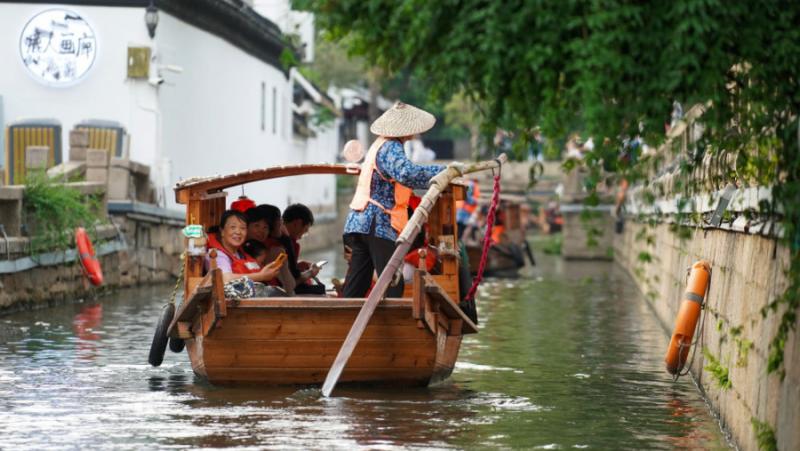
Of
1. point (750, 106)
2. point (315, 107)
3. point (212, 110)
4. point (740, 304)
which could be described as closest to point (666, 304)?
point (740, 304)

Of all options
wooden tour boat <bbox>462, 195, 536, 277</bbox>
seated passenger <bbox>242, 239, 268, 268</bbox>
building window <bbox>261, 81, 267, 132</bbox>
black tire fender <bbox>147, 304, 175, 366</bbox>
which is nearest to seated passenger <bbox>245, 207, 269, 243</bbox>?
seated passenger <bbox>242, 239, 268, 268</bbox>

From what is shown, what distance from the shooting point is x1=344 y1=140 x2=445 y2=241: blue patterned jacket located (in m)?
11.9

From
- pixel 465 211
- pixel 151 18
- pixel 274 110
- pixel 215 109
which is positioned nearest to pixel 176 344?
pixel 151 18

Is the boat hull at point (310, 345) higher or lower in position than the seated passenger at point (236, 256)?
lower

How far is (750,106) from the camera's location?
8.45 m

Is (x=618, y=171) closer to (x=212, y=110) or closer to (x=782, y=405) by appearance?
(x=782, y=405)

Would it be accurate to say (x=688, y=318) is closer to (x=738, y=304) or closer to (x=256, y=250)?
(x=738, y=304)

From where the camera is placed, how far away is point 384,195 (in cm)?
1225

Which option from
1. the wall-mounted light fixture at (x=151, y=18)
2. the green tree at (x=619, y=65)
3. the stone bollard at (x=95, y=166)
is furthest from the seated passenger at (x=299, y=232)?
the wall-mounted light fixture at (x=151, y=18)

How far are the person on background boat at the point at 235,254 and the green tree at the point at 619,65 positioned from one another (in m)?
4.07

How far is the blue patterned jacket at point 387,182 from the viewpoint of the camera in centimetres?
1190

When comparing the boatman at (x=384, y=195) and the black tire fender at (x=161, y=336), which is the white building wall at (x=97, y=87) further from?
the boatman at (x=384, y=195)

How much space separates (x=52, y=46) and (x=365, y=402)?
18892mm

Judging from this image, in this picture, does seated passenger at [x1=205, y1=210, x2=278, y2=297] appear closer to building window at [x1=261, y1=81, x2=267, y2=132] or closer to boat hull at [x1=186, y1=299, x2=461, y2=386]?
boat hull at [x1=186, y1=299, x2=461, y2=386]
